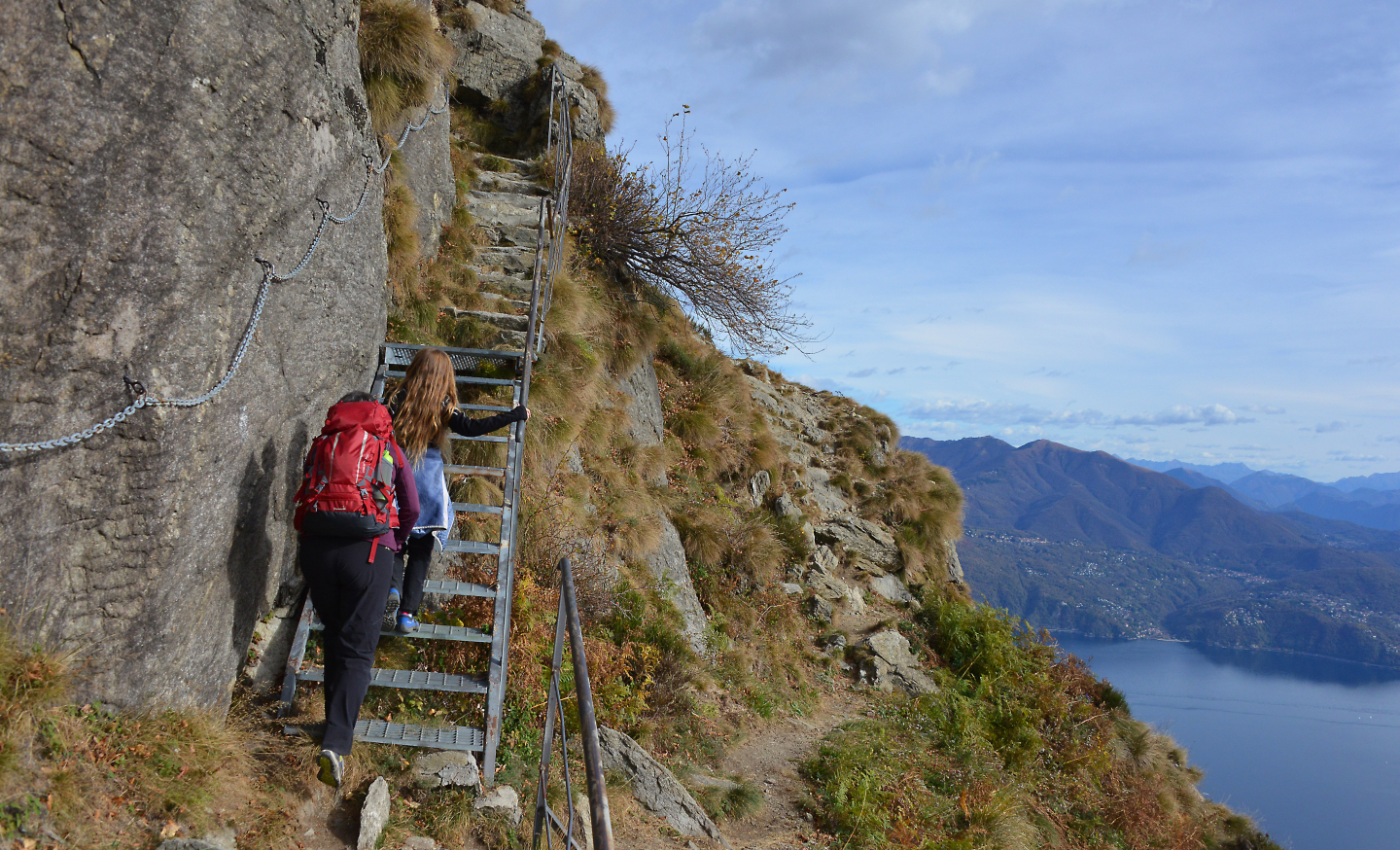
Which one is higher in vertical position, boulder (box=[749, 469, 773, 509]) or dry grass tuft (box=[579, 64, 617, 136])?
dry grass tuft (box=[579, 64, 617, 136])

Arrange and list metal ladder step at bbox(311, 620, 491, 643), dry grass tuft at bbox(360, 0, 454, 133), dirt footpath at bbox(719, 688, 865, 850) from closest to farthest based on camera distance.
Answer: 1. metal ladder step at bbox(311, 620, 491, 643)
2. dirt footpath at bbox(719, 688, 865, 850)
3. dry grass tuft at bbox(360, 0, 454, 133)

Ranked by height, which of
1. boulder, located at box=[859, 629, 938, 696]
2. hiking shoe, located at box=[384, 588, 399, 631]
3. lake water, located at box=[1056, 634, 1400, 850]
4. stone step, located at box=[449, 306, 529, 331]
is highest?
stone step, located at box=[449, 306, 529, 331]

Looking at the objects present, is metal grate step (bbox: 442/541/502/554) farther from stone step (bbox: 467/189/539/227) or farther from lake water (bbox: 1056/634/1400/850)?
lake water (bbox: 1056/634/1400/850)

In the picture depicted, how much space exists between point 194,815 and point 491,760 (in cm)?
161

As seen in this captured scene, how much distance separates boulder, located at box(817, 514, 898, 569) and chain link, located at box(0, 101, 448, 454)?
31.8 feet

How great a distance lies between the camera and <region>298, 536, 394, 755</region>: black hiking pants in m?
3.61

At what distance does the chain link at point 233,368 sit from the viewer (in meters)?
2.81

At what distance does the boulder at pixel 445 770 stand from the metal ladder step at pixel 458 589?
1.12 metres

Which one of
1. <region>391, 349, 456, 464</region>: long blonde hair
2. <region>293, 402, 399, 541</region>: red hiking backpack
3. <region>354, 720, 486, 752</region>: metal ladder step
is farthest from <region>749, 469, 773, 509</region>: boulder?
<region>293, 402, 399, 541</region>: red hiking backpack

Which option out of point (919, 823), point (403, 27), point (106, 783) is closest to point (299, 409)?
point (106, 783)

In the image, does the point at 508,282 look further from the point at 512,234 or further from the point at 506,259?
the point at 512,234

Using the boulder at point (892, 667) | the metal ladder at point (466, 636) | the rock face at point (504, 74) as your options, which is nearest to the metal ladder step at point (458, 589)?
the metal ladder at point (466, 636)

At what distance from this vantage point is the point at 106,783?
112 inches

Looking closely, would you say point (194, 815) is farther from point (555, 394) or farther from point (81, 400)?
point (555, 394)
